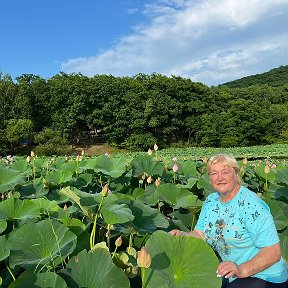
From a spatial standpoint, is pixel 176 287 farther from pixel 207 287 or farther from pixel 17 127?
pixel 17 127

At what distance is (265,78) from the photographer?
76.3m

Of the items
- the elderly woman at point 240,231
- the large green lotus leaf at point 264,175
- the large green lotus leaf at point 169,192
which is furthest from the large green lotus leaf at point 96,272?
the large green lotus leaf at point 264,175

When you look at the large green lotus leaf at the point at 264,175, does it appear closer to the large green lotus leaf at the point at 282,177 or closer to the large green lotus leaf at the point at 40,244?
the large green lotus leaf at the point at 282,177

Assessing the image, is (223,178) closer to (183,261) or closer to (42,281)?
(183,261)

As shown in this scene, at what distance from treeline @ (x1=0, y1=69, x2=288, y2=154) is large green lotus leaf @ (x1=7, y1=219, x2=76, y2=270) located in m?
28.3

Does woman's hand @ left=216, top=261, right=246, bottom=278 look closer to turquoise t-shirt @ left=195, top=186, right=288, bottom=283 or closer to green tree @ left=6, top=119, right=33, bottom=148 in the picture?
turquoise t-shirt @ left=195, top=186, right=288, bottom=283

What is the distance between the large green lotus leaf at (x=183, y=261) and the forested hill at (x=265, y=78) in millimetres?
73871

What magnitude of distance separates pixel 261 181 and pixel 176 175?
678 millimetres

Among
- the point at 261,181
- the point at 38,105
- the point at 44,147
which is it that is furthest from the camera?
the point at 38,105

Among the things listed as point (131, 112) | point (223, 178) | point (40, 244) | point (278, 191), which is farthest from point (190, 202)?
point (131, 112)

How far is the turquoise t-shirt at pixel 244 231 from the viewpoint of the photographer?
162 cm

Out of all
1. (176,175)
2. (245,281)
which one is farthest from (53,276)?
(176,175)

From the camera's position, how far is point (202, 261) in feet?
4.18

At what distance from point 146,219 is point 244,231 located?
0.41 meters
